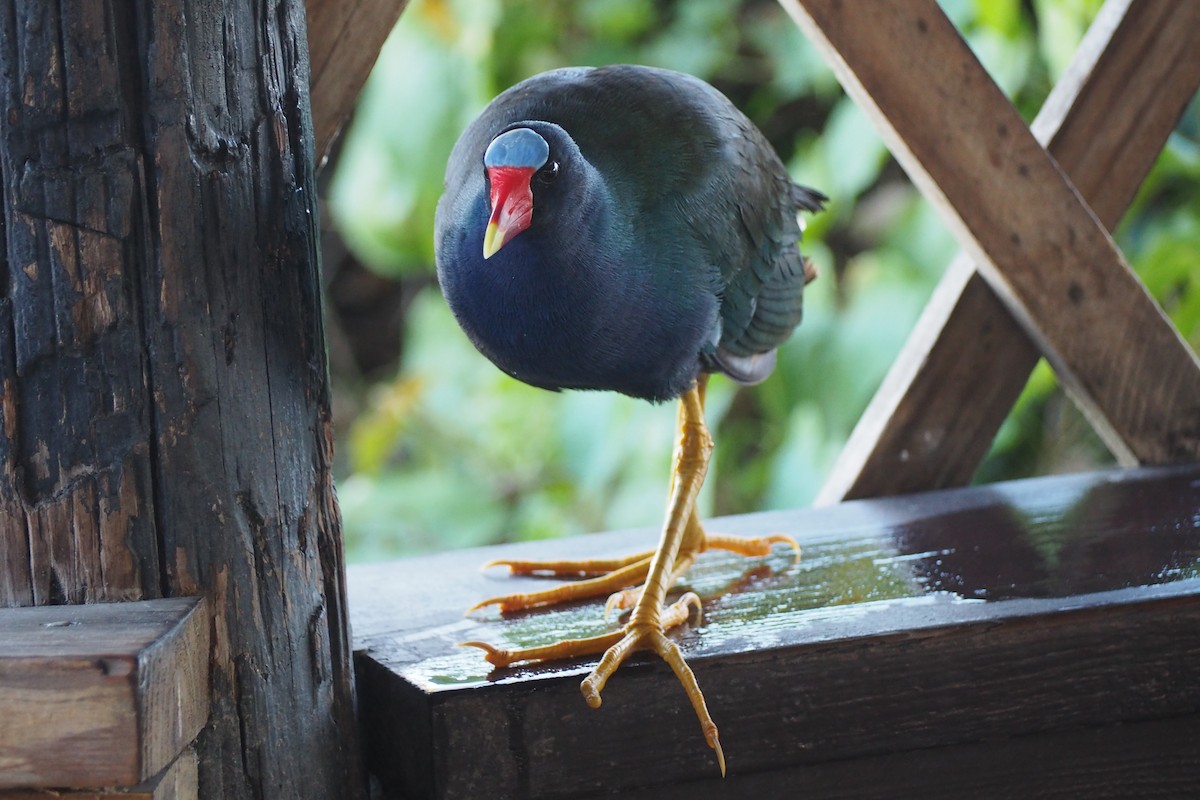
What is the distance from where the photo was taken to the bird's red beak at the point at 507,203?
1171mm

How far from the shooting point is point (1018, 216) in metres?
1.65

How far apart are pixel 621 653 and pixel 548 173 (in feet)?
1.59

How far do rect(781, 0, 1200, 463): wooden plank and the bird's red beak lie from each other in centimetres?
57

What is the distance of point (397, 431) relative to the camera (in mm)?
3244

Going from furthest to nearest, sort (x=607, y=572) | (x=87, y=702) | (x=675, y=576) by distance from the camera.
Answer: (x=607, y=572)
(x=675, y=576)
(x=87, y=702)

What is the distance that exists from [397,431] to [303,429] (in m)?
2.18

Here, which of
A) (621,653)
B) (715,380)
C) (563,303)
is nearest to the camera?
(621,653)

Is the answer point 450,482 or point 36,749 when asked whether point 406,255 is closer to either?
point 450,482

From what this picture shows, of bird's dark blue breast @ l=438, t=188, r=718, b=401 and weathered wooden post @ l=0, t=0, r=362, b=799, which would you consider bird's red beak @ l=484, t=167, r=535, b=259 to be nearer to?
bird's dark blue breast @ l=438, t=188, r=718, b=401

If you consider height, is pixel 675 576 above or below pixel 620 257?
below

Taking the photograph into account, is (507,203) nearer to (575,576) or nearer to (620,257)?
(620,257)

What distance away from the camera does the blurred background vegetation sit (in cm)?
250

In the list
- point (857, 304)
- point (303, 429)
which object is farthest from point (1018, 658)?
point (857, 304)

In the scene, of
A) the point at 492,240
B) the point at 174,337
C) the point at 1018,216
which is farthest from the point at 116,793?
the point at 1018,216
